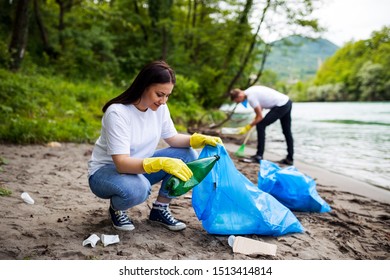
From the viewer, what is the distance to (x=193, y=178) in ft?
6.21

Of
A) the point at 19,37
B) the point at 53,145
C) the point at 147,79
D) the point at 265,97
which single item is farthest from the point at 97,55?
the point at 147,79

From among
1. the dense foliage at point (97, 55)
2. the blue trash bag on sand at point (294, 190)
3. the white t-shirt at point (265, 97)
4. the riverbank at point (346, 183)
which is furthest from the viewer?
the dense foliage at point (97, 55)

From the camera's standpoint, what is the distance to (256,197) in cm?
206

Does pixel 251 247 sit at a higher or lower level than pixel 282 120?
lower

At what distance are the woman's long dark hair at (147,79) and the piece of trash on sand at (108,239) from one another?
73 cm

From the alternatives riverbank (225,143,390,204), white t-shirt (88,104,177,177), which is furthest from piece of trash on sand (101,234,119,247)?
riverbank (225,143,390,204)

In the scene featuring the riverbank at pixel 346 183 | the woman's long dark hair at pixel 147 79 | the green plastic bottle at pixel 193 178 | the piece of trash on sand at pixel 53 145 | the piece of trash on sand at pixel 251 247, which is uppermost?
the woman's long dark hair at pixel 147 79

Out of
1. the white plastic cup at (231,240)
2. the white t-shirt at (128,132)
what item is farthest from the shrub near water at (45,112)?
the white plastic cup at (231,240)

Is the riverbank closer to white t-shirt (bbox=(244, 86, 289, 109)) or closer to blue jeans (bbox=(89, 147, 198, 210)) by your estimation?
white t-shirt (bbox=(244, 86, 289, 109))

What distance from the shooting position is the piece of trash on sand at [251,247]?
1.81 m

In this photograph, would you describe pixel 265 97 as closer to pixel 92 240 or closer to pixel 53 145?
pixel 53 145

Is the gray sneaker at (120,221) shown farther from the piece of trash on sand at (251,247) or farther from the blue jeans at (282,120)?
the blue jeans at (282,120)

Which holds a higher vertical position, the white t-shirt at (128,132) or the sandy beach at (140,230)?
the white t-shirt at (128,132)

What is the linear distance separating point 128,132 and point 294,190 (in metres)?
1.47
